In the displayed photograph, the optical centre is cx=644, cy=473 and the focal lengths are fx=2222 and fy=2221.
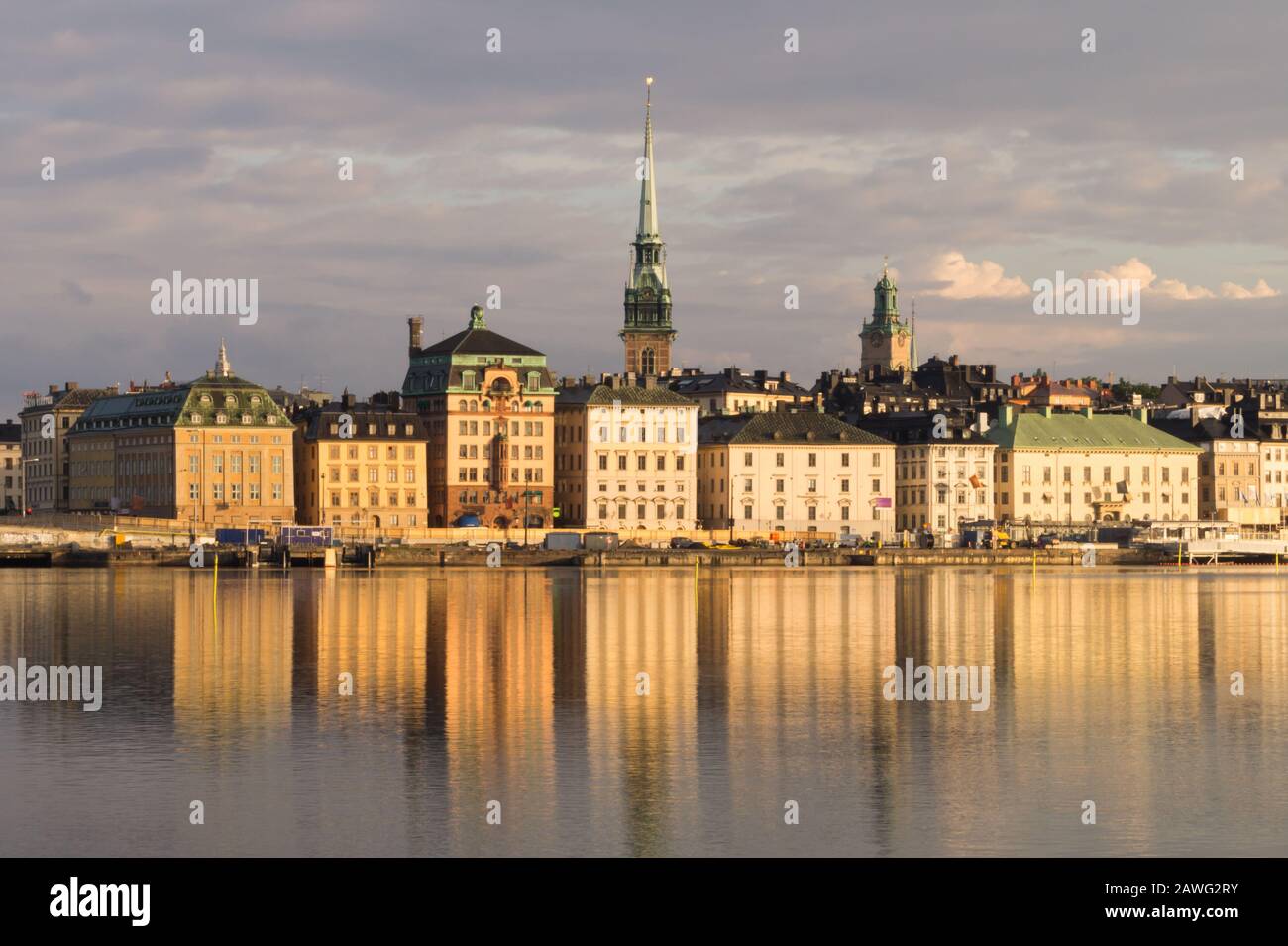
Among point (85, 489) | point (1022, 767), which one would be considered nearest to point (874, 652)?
point (1022, 767)

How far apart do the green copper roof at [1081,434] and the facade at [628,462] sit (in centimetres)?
2479

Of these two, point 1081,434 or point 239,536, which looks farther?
point 1081,434

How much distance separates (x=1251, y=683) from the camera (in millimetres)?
44281

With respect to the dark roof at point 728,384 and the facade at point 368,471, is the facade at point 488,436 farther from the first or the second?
the dark roof at point 728,384

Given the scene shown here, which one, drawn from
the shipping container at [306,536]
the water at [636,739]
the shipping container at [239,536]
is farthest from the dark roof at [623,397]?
the water at [636,739]

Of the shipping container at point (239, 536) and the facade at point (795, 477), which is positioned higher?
the facade at point (795, 477)

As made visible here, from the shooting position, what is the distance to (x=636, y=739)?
3419 centimetres

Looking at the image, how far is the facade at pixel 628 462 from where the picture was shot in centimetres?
15162

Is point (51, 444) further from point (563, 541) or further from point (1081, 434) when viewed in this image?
point (1081, 434)

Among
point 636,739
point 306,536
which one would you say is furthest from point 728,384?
point 636,739

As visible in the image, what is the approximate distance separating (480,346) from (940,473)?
33.9 meters
